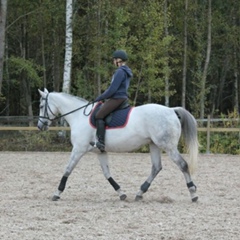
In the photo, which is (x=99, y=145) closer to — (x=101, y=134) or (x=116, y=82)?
(x=101, y=134)

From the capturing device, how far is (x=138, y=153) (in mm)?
19203

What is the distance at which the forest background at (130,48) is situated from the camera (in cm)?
2467

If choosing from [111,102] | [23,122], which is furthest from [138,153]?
[111,102]

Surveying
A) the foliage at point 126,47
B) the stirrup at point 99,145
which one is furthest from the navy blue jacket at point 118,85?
the foliage at point 126,47

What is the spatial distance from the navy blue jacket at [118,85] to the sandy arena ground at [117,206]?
1.53 m

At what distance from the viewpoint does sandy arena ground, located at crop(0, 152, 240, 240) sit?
265 inches

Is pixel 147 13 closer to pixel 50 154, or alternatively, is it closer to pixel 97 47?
pixel 97 47

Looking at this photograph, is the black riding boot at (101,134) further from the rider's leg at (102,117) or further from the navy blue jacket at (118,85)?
the navy blue jacket at (118,85)

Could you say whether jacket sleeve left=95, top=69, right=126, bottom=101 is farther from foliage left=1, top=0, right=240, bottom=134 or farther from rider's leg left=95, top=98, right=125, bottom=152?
foliage left=1, top=0, right=240, bottom=134

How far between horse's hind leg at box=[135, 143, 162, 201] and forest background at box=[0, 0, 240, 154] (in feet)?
38.2

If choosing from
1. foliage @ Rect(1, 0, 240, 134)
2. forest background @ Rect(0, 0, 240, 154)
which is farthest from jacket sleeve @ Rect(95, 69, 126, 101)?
foliage @ Rect(1, 0, 240, 134)

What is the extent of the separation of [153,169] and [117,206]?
38.5 inches

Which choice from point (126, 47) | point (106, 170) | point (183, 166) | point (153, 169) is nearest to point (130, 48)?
point (126, 47)

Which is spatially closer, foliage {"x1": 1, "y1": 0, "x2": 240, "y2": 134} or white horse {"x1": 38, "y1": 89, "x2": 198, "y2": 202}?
white horse {"x1": 38, "y1": 89, "x2": 198, "y2": 202}
